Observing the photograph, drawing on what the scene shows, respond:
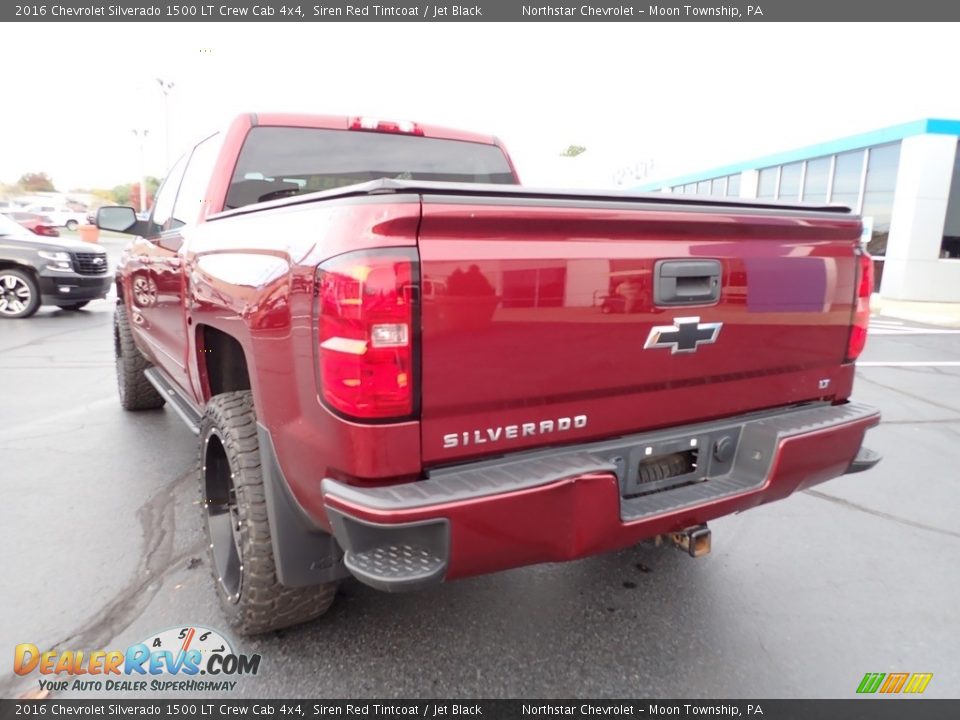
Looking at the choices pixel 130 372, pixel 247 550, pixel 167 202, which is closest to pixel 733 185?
pixel 130 372

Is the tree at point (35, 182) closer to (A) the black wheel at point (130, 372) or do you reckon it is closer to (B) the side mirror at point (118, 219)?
(A) the black wheel at point (130, 372)

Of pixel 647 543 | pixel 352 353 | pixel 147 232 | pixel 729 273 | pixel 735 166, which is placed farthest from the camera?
pixel 735 166

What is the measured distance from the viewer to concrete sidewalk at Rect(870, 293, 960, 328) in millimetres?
12272

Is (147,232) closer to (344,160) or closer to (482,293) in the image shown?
(344,160)

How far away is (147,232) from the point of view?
434 centimetres

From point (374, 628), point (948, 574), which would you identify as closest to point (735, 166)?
point (948, 574)

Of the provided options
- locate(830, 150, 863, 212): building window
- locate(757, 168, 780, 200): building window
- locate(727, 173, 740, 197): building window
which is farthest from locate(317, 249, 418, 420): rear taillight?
locate(727, 173, 740, 197): building window

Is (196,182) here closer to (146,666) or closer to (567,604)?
(146,666)

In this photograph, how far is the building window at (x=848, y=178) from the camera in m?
15.7

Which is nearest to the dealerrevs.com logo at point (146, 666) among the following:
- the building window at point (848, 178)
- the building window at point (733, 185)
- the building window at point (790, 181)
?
the building window at point (848, 178)

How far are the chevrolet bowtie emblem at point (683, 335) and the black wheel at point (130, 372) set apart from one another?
431 centimetres

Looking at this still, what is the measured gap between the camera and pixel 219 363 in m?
2.87

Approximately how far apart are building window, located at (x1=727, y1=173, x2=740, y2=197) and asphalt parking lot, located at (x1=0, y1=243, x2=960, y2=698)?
18.5 metres

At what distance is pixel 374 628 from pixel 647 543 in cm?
141
